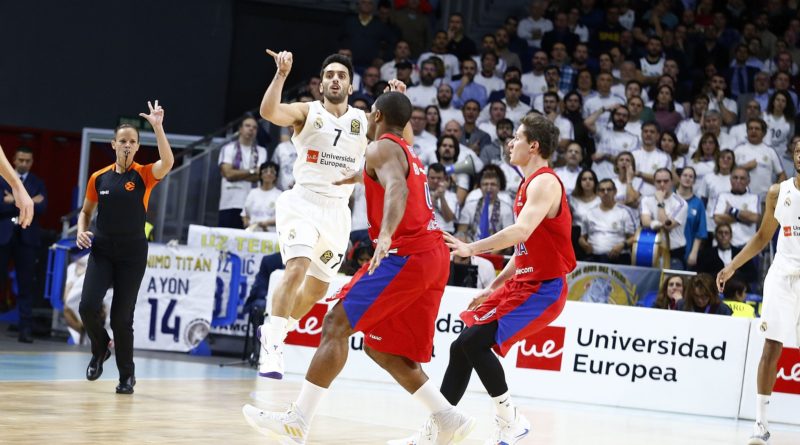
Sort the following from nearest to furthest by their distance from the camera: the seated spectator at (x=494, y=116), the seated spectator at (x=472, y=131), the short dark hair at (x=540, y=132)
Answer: the short dark hair at (x=540, y=132)
the seated spectator at (x=472, y=131)
the seated spectator at (x=494, y=116)

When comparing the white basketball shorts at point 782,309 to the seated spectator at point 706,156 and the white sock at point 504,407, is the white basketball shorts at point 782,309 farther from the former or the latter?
the seated spectator at point 706,156

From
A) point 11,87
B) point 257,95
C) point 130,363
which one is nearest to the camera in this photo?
point 130,363

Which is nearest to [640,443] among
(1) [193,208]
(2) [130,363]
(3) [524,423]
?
(3) [524,423]

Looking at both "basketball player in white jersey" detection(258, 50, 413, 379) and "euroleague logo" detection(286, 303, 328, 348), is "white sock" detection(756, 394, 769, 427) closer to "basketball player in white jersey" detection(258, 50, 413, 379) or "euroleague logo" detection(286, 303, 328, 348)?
"basketball player in white jersey" detection(258, 50, 413, 379)

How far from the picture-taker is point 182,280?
13883 mm

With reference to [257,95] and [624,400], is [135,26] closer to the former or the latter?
[257,95]

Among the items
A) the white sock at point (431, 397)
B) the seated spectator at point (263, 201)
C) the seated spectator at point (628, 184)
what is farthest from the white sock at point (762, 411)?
the seated spectator at point (263, 201)

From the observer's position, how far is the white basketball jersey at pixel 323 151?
893 centimetres

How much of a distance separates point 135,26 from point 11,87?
235 cm

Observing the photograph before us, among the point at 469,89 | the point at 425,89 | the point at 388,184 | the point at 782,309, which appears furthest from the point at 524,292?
the point at 469,89

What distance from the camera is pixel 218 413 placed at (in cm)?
870

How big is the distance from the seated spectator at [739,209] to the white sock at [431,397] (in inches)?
339

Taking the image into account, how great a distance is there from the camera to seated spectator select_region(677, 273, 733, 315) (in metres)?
12.0

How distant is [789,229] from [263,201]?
302 inches
